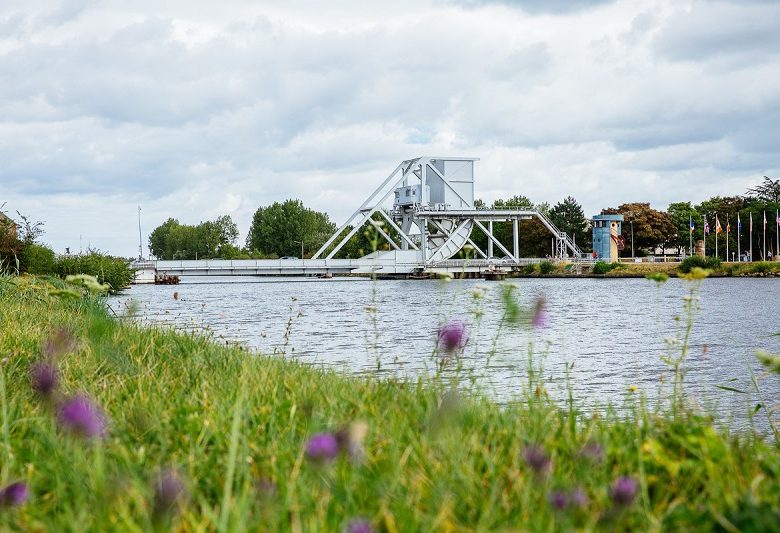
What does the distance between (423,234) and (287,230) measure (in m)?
50.8

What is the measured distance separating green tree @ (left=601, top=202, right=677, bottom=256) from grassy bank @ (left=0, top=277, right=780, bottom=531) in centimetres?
9730

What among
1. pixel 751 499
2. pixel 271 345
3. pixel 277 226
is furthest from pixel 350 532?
pixel 277 226

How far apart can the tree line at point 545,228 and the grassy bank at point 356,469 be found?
6784cm

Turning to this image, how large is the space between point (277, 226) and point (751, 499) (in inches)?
5186

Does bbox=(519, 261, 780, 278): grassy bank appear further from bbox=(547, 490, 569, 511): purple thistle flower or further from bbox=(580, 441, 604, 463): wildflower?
bbox=(547, 490, 569, 511): purple thistle flower

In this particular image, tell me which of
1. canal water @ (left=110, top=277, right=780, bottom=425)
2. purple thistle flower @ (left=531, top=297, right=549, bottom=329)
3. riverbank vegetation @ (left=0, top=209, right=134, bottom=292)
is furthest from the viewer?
riverbank vegetation @ (left=0, top=209, right=134, bottom=292)

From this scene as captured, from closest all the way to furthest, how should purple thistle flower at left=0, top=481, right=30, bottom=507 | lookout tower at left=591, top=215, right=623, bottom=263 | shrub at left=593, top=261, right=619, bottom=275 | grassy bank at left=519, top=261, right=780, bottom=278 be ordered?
purple thistle flower at left=0, top=481, right=30, bottom=507 → grassy bank at left=519, top=261, right=780, bottom=278 → shrub at left=593, top=261, right=619, bottom=275 → lookout tower at left=591, top=215, right=623, bottom=263

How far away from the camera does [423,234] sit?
3300 inches

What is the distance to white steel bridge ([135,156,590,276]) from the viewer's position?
75188 mm

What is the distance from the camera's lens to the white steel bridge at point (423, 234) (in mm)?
75188

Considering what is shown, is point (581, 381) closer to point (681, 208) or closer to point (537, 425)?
point (537, 425)

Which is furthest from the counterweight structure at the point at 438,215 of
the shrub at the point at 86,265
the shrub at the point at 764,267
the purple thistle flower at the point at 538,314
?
the purple thistle flower at the point at 538,314

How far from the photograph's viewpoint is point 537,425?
3.80 metres

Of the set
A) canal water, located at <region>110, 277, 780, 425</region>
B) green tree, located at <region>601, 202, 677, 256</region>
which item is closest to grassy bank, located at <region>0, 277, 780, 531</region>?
canal water, located at <region>110, 277, 780, 425</region>
